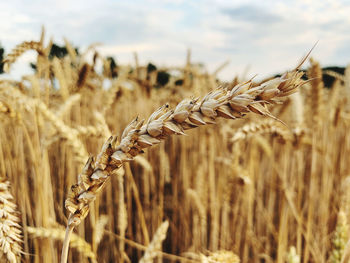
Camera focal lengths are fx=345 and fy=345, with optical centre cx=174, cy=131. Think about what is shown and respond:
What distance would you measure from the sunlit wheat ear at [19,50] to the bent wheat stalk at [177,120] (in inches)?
21.8

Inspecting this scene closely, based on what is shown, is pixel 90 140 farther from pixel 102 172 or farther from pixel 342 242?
pixel 102 172

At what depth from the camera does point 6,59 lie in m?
0.80

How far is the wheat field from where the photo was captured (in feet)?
0.98

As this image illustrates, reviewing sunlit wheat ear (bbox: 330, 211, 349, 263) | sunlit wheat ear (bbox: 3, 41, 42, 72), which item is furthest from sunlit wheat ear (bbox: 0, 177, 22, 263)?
sunlit wheat ear (bbox: 330, 211, 349, 263)

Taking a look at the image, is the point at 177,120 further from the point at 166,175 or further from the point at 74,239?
the point at 166,175

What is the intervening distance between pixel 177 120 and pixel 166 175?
112cm

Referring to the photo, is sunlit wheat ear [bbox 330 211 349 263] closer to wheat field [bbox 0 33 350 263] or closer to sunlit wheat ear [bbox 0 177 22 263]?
wheat field [bbox 0 33 350 263]

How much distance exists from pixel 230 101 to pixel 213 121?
0.07 ft

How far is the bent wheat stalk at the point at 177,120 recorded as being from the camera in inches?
10.3

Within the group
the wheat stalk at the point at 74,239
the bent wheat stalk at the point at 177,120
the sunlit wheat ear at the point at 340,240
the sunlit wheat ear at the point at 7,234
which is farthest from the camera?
the sunlit wheat ear at the point at 340,240

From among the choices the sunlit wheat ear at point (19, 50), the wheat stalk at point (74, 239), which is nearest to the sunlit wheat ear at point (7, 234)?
the wheat stalk at point (74, 239)

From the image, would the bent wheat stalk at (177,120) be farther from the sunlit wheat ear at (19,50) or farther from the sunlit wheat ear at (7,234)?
the sunlit wheat ear at (19,50)

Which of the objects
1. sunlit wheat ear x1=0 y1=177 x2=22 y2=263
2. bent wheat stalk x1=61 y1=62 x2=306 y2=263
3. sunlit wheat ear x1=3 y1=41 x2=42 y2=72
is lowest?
sunlit wheat ear x1=0 y1=177 x2=22 y2=263

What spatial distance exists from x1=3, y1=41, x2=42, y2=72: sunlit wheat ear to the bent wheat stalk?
55cm
